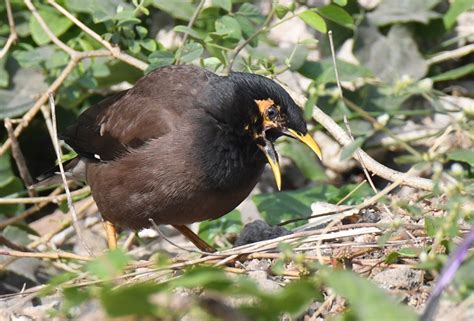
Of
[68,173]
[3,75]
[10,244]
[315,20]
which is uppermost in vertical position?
[315,20]

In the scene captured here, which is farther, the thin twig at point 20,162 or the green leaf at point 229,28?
the thin twig at point 20,162

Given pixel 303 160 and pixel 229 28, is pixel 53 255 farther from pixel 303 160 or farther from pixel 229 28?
pixel 303 160

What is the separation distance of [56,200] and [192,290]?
239 centimetres

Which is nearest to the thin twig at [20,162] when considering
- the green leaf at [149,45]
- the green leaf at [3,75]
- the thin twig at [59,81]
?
the thin twig at [59,81]

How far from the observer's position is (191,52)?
573 centimetres

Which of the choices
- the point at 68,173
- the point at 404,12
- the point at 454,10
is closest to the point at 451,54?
the point at 454,10

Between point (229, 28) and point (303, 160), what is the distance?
1.21 metres

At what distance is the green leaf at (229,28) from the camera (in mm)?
5758

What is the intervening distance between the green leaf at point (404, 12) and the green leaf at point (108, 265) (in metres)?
4.80

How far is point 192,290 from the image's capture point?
3959 mm

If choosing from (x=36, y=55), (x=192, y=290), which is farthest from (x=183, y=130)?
(x=36, y=55)

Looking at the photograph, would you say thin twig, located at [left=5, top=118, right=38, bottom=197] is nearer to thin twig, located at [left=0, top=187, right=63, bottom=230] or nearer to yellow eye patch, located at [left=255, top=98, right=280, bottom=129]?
thin twig, located at [left=0, top=187, right=63, bottom=230]

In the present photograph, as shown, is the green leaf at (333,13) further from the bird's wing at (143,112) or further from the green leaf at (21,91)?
the green leaf at (21,91)

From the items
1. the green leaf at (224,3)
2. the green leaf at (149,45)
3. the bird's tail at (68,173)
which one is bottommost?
the bird's tail at (68,173)
